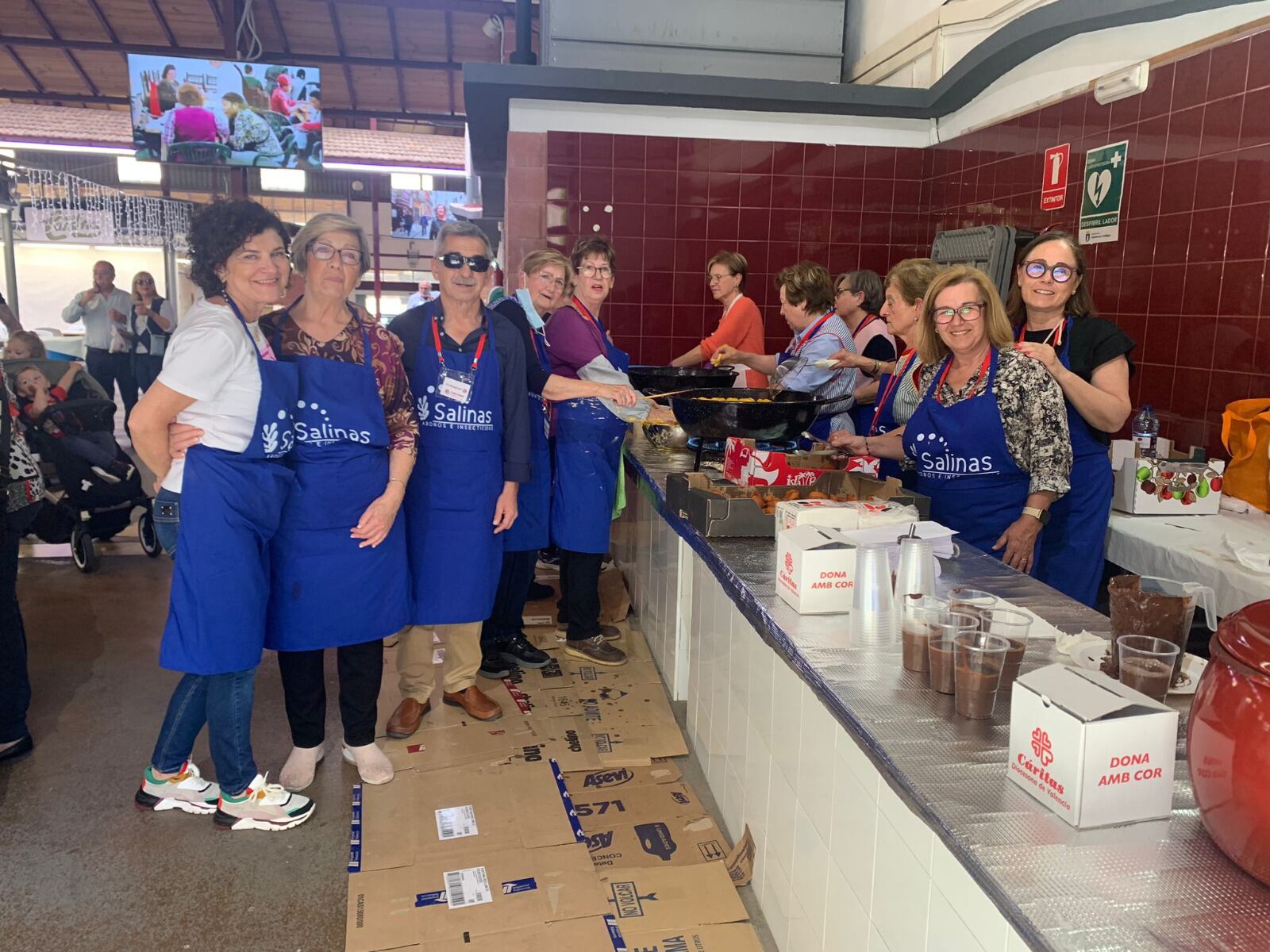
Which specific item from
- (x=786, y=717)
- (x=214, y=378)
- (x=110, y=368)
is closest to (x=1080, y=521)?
(x=786, y=717)

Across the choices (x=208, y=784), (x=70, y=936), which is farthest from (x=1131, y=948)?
(x=208, y=784)

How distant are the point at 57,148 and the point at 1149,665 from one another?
15.6 m

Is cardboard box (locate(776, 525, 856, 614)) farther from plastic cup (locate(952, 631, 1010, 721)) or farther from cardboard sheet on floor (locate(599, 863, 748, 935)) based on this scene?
cardboard sheet on floor (locate(599, 863, 748, 935))

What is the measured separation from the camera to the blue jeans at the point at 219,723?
2584 mm

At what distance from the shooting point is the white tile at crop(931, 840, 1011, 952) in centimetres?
114

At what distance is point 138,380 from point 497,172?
4348 millimetres

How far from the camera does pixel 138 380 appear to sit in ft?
31.5

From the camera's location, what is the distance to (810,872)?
185 cm

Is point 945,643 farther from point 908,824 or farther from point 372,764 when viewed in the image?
point 372,764

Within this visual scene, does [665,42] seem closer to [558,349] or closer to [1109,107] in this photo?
[1109,107]

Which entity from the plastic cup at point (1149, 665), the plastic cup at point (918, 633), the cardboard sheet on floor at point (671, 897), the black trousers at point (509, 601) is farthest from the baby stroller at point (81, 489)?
the plastic cup at point (1149, 665)

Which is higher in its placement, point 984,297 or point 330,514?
point 984,297

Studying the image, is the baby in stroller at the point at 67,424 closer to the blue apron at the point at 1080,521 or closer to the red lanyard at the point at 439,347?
the red lanyard at the point at 439,347

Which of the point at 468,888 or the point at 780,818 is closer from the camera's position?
the point at 780,818
